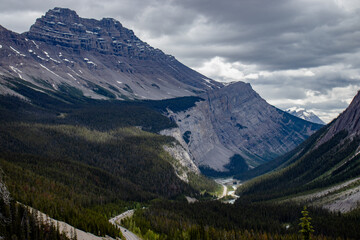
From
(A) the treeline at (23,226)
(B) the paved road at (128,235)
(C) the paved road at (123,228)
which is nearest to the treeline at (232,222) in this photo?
(C) the paved road at (123,228)

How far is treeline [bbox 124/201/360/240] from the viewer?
430ft

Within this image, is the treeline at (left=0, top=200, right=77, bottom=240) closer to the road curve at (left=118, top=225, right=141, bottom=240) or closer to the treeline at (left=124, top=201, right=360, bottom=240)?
the road curve at (left=118, top=225, right=141, bottom=240)

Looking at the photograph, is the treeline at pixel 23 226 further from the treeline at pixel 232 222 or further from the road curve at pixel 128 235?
the treeline at pixel 232 222

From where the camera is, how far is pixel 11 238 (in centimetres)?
8569

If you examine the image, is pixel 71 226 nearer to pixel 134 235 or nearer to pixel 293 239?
pixel 134 235

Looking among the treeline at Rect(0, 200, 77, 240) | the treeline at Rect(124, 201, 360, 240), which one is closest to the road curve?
the treeline at Rect(124, 201, 360, 240)

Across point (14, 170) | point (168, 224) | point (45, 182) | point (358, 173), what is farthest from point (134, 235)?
point (358, 173)

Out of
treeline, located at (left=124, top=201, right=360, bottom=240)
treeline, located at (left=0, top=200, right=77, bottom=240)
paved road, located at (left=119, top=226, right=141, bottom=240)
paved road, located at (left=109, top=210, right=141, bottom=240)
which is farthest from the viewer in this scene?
treeline, located at (left=124, top=201, right=360, bottom=240)

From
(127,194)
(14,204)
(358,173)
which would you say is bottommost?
(127,194)

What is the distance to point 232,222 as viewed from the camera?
520 feet

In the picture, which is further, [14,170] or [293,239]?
[14,170]

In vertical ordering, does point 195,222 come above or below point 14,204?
below

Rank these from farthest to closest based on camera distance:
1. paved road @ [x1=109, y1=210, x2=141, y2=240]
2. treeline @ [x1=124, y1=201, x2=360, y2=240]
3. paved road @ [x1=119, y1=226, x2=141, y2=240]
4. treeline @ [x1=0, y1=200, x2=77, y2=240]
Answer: treeline @ [x1=124, y1=201, x2=360, y2=240]
paved road @ [x1=109, y1=210, x2=141, y2=240]
paved road @ [x1=119, y1=226, x2=141, y2=240]
treeline @ [x1=0, y1=200, x2=77, y2=240]

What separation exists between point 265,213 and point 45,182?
9499 centimetres
